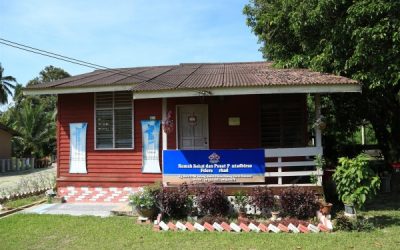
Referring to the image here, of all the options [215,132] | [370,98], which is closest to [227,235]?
[215,132]

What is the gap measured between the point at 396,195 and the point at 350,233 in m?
5.97

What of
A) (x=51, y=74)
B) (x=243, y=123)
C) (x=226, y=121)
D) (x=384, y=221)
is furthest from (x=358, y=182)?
(x=51, y=74)

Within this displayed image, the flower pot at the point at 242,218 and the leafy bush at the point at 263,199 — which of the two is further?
the leafy bush at the point at 263,199

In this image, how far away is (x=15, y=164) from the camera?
3569 centimetres

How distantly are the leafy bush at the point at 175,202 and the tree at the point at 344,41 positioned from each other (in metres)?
5.67

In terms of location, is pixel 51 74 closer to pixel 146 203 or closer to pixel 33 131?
pixel 33 131

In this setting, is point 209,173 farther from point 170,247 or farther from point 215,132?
point 170,247

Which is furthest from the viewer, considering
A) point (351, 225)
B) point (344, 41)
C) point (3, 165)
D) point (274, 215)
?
point (3, 165)

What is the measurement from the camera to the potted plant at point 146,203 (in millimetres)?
10008

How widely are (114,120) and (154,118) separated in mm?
1287

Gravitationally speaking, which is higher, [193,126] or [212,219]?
[193,126]

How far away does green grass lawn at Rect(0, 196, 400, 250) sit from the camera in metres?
7.91

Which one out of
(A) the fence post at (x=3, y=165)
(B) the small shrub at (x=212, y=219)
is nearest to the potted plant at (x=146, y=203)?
(B) the small shrub at (x=212, y=219)

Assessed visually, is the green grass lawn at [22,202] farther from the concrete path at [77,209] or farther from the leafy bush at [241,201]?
the leafy bush at [241,201]
